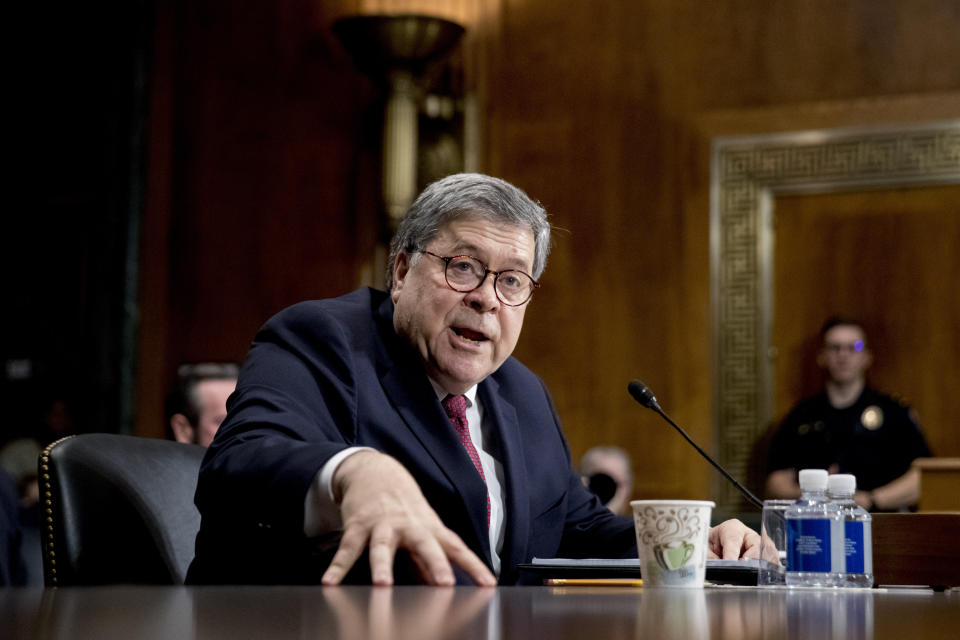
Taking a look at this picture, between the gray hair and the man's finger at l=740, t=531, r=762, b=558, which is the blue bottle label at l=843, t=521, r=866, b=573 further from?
the gray hair

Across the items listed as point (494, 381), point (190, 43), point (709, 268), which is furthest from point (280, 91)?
point (494, 381)

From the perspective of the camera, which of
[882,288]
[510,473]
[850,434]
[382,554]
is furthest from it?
[882,288]

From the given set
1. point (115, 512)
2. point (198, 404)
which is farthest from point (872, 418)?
point (115, 512)

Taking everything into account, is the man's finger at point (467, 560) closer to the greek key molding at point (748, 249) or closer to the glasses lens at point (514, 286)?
Result: the glasses lens at point (514, 286)

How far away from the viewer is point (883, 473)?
213 inches

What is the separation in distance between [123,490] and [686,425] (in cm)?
437

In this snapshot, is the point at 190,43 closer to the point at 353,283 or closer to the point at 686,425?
the point at 353,283

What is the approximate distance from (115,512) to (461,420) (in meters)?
0.54

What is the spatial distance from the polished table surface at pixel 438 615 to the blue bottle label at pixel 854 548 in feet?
1.40

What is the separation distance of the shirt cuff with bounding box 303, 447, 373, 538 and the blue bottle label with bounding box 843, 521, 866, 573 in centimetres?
61

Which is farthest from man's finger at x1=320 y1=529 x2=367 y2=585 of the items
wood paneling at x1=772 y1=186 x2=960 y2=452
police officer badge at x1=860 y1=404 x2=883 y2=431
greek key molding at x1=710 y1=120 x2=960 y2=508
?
wood paneling at x1=772 y1=186 x2=960 y2=452

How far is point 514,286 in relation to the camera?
2131 mm

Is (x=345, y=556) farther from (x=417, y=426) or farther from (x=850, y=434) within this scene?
(x=850, y=434)

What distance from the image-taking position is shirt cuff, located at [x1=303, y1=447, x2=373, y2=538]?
146 cm
